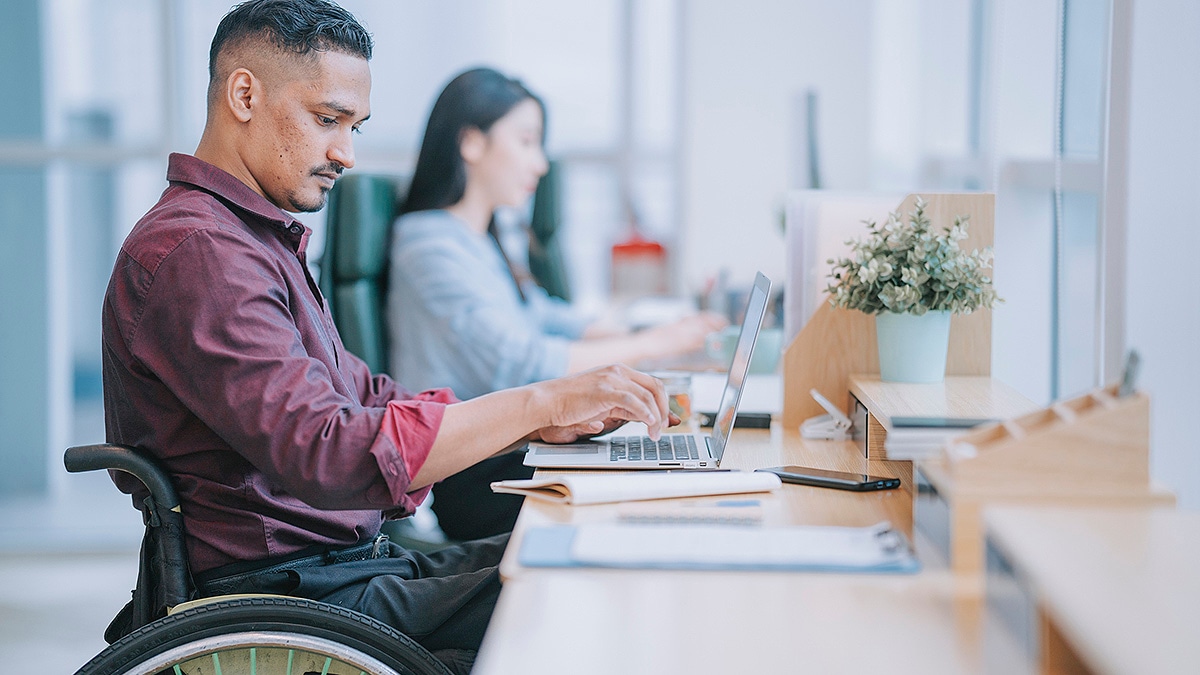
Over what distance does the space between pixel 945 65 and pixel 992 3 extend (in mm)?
611

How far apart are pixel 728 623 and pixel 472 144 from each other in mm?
1905

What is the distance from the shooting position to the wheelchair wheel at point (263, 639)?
1074 mm

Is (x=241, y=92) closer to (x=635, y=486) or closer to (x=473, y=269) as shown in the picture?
(x=635, y=486)

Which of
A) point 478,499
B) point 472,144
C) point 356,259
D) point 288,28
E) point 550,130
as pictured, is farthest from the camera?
point 550,130

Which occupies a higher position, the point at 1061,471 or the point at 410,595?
the point at 1061,471

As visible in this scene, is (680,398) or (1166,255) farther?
(680,398)

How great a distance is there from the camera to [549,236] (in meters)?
3.46

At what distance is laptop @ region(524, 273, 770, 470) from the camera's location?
149 cm

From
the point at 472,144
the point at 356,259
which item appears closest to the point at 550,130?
the point at 472,144

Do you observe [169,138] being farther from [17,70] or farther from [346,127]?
[346,127]

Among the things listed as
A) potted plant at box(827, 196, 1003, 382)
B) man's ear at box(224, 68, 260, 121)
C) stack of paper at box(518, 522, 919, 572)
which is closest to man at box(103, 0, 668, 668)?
man's ear at box(224, 68, 260, 121)

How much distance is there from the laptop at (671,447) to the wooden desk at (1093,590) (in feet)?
2.05

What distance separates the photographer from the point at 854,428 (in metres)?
1.73

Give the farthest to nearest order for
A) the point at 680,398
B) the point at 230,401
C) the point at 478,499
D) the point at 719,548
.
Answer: the point at 478,499
the point at 680,398
the point at 230,401
the point at 719,548
